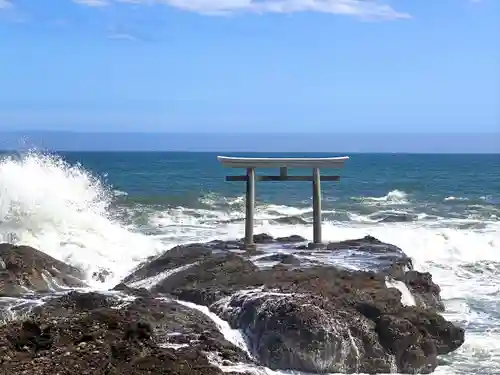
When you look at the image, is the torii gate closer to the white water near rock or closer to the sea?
the sea

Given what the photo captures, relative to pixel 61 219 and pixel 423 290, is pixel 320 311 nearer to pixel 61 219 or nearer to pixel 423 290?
pixel 423 290

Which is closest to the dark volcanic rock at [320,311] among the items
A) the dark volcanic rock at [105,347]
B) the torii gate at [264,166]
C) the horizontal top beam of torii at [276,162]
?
the dark volcanic rock at [105,347]

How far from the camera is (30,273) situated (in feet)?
51.8

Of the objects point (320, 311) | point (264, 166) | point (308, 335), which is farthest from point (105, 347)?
point (264, 166)

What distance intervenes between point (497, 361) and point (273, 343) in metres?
3.94

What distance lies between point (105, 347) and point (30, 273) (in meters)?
6.28

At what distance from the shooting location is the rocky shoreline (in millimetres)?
10039

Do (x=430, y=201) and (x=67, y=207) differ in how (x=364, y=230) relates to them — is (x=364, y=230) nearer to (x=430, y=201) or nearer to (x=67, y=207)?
(x=67, y=207)

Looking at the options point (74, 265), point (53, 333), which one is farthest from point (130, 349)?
point (74, 265)

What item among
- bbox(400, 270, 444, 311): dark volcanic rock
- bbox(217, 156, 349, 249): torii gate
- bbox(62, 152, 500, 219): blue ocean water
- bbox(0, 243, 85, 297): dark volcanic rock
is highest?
bbox(217, 156, 349, 249): torii gate

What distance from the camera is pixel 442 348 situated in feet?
46.9

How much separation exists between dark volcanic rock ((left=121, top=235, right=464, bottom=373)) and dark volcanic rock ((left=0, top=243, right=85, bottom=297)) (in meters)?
1.70

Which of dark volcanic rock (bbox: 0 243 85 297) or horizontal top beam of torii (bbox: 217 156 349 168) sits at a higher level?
horizontal top beam of torii (bbox: 217 156 349 168)

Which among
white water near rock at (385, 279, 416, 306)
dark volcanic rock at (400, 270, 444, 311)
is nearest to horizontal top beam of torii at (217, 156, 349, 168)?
dark volcanic rock at (400, 270, 444, 311)
